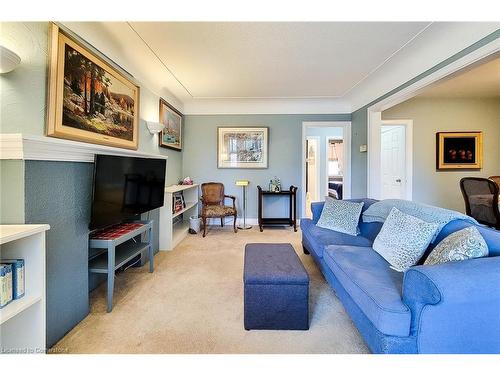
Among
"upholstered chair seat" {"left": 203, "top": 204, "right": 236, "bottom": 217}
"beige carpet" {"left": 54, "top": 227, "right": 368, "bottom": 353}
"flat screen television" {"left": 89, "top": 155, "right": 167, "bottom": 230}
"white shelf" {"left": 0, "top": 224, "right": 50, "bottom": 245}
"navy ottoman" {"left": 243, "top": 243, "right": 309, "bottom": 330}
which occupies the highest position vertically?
"flat screen television" {"left": 89, "top": 155, "right": 167, "bottom": 230}

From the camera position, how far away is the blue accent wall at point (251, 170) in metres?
4.67

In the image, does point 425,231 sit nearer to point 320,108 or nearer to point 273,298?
point 273,298

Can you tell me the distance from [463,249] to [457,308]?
344mm

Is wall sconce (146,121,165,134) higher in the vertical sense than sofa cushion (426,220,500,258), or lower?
higher

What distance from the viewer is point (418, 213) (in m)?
1.86

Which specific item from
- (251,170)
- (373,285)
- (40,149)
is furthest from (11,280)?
(251,170)

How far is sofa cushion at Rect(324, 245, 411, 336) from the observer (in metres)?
1.10

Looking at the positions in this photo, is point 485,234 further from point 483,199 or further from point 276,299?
point 483,199

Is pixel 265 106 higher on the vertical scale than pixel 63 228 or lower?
higher

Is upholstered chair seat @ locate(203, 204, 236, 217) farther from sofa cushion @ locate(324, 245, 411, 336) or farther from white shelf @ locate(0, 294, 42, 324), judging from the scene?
white shelf @ locate(0, 294, 42, 324)

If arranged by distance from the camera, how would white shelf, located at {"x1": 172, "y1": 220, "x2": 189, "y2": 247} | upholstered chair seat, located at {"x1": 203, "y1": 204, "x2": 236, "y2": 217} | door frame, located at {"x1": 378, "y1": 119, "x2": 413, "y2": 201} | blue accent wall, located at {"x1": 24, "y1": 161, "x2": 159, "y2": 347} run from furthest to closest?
door frame, located at {"x1": 378, "y1": 119, "x2": 413, "y2": 201} → upholstered chair seat, located at {"x1": 203, "y1": 204, "x2": 236, "y2": 217} → white shelf, located at {"x1": 172, "y1": 220, "x2": 189, "y2": 247} → blue accent wall, located at {"x1": 24, "y1": 161, "x2": 159, "y2": 347}

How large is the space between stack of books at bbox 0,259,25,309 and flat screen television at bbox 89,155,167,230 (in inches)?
23.6

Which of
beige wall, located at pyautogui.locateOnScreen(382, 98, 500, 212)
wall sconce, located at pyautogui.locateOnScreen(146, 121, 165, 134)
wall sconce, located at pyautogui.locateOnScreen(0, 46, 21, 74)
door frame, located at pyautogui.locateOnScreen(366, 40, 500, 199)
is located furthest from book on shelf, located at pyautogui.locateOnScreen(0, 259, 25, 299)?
beige wall, located at pyautogui.locateOnScreen(382, 98, 500, 212)
